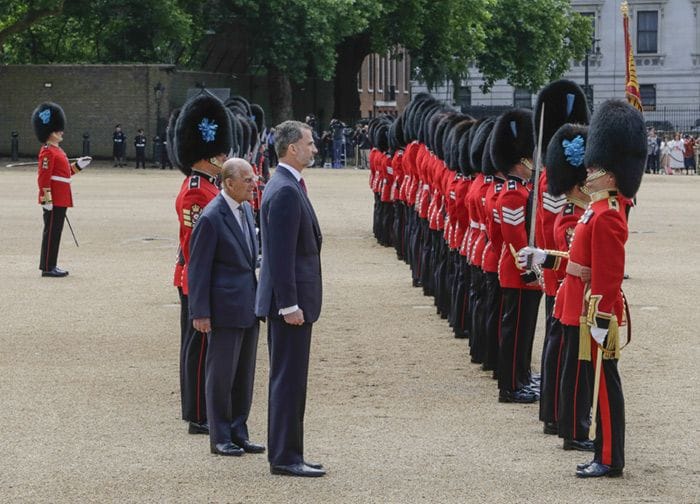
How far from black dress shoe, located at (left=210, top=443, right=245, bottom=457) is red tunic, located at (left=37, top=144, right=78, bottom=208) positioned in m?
8.86

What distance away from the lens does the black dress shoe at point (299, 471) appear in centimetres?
723

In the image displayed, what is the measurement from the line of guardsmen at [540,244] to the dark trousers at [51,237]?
13.1 feet

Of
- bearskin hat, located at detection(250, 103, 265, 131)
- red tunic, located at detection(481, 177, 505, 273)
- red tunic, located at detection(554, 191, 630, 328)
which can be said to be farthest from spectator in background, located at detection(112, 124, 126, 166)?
red tunic, located at detection(554, 191, 630, 328)

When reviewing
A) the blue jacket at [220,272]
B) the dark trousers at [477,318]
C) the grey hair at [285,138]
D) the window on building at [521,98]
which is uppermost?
the grey hair at [285,138]

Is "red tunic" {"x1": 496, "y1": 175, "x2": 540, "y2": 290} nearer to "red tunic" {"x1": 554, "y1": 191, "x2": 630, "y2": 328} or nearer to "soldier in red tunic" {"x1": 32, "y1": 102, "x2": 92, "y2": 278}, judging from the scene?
"red tunic" {"x1": 554, "y1": 191, "x2": 630, "y2": 328}

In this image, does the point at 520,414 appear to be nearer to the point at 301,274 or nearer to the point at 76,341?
the point at 301,274

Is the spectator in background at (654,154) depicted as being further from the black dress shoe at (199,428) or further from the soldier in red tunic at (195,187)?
the black dress shoe at (199,428)

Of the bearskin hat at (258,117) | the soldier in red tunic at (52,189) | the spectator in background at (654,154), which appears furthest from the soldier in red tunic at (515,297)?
the spectator in background at (654,154)

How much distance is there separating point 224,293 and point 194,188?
112 centimetres

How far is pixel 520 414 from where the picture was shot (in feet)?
29.2

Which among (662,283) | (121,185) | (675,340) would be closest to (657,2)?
(121,185)

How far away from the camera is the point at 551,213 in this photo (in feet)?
27.7

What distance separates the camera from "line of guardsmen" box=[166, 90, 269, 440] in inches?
325

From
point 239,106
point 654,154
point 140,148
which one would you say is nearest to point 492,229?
point 239,106
